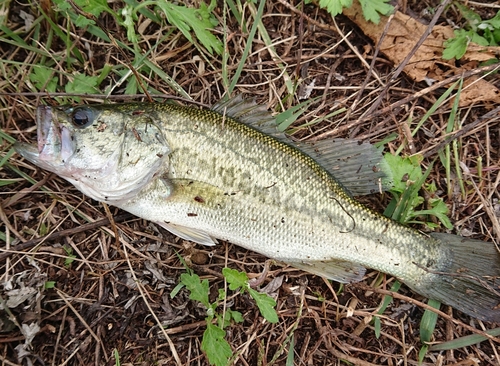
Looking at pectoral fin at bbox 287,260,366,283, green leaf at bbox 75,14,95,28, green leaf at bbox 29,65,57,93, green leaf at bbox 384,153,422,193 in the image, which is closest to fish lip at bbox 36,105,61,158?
green leaf at bbox 29,65,57,93

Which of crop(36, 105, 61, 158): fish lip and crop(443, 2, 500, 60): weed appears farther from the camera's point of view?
crop(443, 2, 500, 60): weed

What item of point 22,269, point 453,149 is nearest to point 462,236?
point 453,149

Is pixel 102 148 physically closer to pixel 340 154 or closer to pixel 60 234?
pixel 60 234

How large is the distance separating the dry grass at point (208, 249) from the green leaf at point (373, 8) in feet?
0.87

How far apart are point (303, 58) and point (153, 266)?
229 cm

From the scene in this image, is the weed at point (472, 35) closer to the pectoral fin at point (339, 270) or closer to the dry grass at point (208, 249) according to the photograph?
the dry grass at point (208, 249)

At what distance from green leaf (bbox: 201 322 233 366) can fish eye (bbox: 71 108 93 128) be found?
1.77m

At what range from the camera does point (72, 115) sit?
120 inches

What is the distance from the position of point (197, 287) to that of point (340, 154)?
1572mm

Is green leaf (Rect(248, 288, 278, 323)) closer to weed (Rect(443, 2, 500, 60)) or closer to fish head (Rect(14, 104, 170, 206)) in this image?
fish head (Rect(14, 104, 170, 206))

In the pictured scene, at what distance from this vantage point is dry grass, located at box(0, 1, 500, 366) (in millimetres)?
3348

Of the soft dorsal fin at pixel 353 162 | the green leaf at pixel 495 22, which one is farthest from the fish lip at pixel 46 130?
the green leaf at pixel 495 22

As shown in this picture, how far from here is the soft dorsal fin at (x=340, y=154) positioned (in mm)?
3336

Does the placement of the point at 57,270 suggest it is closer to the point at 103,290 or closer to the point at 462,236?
the point at 103,290
